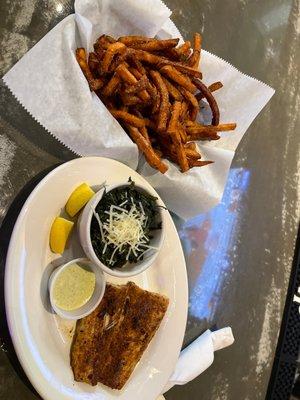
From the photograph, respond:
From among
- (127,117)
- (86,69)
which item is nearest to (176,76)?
(127,117)

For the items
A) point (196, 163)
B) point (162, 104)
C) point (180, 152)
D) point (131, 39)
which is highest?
point (131, 39)

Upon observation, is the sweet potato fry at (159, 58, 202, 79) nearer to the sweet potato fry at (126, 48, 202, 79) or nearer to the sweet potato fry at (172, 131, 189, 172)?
the sweet potato fry at (126, 48, 202, 79)

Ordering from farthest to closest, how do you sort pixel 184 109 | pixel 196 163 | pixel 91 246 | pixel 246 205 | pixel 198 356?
pixel 246 205 < pixel 198 356 < pixel 196 163 < pixel 184 109 < pixel 91 246

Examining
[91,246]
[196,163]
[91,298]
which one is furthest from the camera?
[196,163]

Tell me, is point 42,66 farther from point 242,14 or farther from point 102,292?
point 242,14

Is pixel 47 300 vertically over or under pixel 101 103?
under

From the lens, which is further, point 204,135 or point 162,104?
point 204,135

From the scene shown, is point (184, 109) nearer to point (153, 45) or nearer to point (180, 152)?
point (180, 152)
